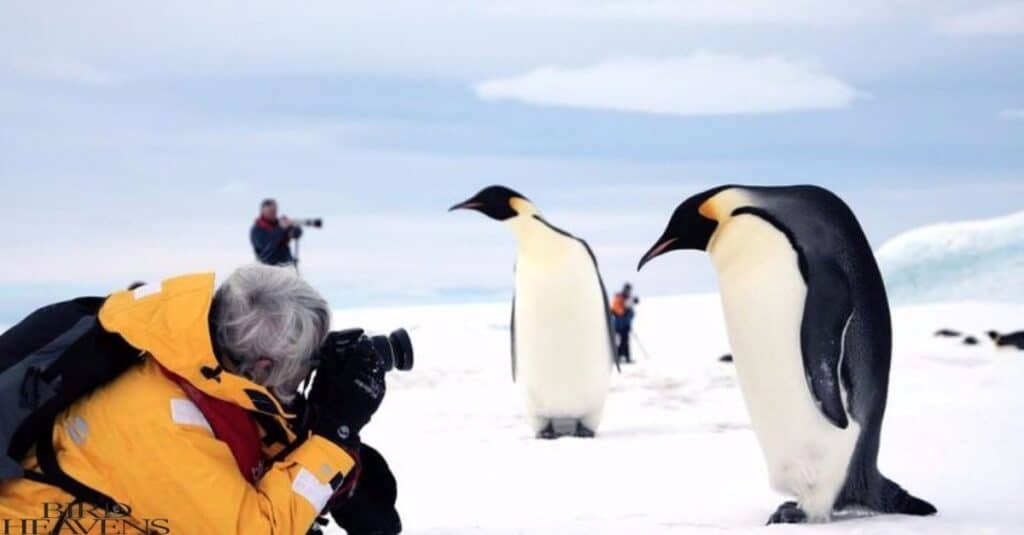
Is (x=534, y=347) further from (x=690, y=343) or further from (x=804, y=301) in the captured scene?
(x=690, y=343)

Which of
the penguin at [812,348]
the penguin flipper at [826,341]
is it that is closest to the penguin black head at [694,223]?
the penguin at [812,348]

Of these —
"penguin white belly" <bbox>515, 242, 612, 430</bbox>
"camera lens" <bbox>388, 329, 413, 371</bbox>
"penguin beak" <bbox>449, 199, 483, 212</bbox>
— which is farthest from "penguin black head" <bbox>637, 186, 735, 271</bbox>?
"penguin beak" <bbox>449, 199, 483, 212</bbox>

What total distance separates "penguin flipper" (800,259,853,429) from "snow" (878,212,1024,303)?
1516cm

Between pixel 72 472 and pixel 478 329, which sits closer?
pixel 72 472

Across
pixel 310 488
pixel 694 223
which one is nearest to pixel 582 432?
pixel 694 223

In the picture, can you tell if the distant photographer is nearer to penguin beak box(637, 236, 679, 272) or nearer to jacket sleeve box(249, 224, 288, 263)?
jacket sleeve box(249, 224, 288, 263)

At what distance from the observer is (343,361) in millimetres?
2424

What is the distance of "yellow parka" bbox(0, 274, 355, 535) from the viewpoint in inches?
85.6

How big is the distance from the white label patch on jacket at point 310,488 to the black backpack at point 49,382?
34 centimetres

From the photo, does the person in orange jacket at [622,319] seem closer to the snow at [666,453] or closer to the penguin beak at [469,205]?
the snow at [666,453]

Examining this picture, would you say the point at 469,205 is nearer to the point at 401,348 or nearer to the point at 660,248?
the point at 660,248

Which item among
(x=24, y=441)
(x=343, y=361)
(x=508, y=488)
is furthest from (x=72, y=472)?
(x=508, y=488)

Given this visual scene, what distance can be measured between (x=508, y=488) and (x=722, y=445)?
163 cm

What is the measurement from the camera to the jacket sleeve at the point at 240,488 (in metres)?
2.17
